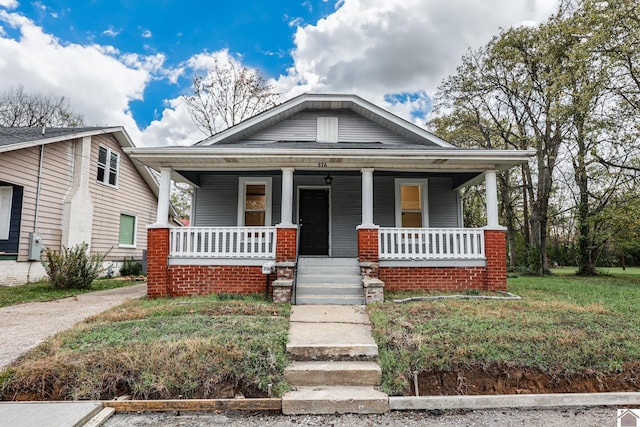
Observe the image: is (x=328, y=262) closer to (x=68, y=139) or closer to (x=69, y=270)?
(x=69, y=270)

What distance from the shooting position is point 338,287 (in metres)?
7.31

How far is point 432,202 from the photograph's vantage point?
34.7 feet

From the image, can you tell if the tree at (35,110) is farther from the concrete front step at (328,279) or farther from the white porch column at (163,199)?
the concrete front step at (328,279)

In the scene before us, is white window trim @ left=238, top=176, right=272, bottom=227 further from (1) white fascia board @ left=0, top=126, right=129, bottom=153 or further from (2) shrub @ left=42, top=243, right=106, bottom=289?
(1) white fascia board @ left=0, top=126, right=129, bottom=153

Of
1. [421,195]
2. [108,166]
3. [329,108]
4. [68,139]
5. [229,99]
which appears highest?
[229,99]

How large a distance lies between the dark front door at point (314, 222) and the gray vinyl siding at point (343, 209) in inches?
7.5

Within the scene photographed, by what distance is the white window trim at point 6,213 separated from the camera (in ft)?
34.5

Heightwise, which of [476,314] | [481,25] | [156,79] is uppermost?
[481,25]

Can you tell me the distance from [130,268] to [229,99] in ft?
34.9

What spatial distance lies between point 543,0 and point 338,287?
15.3m

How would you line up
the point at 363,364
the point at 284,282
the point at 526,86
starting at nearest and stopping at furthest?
the point at 363,364
the point at 284,282
the point at 526,86

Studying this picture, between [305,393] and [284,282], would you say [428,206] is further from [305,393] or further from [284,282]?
[305,393]

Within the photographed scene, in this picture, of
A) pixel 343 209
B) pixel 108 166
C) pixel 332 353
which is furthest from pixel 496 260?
pixel 108 166

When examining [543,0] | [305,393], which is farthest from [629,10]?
[305,393]
